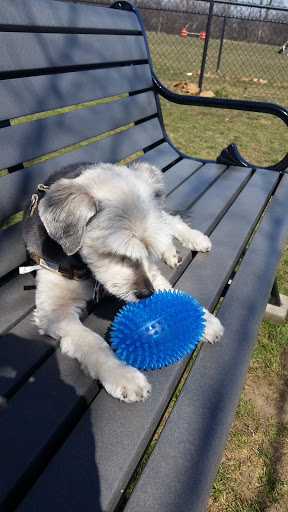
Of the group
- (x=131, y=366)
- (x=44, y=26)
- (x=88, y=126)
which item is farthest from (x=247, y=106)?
(x=131, y=366)

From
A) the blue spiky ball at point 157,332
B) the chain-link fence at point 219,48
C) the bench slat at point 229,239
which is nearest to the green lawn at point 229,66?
the chain-link fence at point 219,48

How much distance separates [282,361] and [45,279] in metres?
1.81

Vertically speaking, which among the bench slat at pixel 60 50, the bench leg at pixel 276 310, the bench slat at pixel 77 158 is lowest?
the bench leg at pixel 276 310

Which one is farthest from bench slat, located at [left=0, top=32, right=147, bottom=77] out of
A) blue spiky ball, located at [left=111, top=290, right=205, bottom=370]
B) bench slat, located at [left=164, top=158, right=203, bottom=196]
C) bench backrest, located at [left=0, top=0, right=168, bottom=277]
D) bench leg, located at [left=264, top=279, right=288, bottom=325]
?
bench leg, located at [left=264, top=279, right=288, bottom=325]

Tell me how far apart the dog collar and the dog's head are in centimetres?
9

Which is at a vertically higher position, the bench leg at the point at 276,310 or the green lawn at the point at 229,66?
the green lawn at the point at 229,66

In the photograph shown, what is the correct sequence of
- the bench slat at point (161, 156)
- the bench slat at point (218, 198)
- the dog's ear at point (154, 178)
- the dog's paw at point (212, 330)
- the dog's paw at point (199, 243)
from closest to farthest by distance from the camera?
the dog's paw at point (212, 330) < the dog's ear at point (154, 178) < the dog's paw at point (199, 243) < the bench slat at point (218, 198) < the bench slat at point (161, 156)

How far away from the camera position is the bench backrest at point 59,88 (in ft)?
7.72

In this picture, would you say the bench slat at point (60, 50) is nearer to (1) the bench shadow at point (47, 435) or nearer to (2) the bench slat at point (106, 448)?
(1) the bench shadow at point (47, 435)

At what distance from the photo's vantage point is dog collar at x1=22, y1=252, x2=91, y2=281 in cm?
217

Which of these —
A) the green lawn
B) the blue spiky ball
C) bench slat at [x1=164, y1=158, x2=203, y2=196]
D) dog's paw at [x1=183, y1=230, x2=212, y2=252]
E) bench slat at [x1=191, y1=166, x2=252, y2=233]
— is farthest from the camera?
the green lawn

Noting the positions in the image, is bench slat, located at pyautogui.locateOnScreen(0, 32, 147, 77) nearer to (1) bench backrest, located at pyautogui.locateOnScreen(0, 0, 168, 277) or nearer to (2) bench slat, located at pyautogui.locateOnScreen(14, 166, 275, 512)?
(1) bench backrest, located at pyautogui.locateOnScreen(0, 0, 168, 277)

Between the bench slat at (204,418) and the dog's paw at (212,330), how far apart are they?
3 cm

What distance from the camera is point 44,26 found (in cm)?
267
